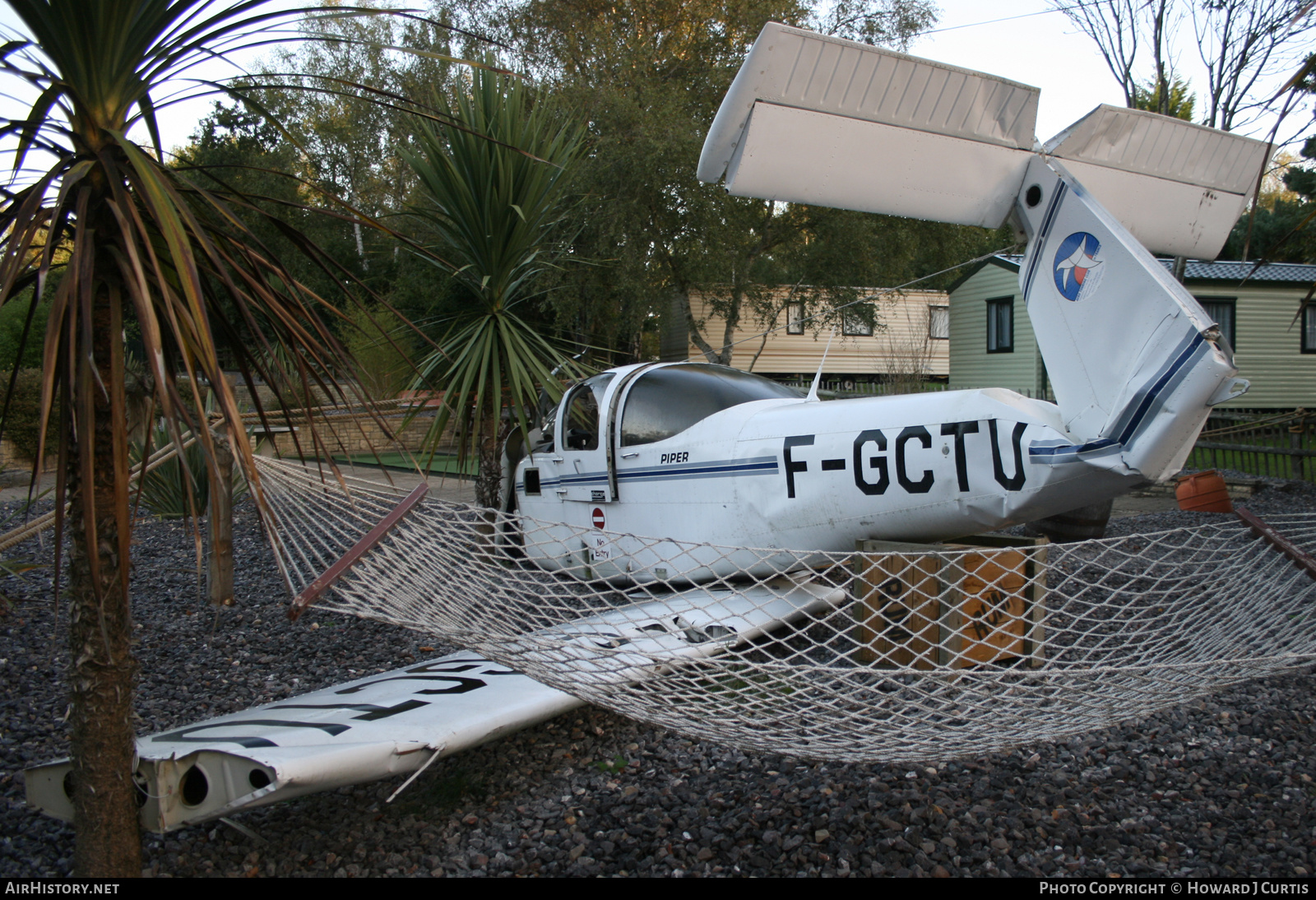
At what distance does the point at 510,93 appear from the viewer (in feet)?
17.8

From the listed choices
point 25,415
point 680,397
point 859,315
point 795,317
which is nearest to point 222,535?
point 680,397

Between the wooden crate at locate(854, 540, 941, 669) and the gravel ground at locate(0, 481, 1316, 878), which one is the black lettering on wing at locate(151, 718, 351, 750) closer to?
the gravel ground at locate(0, 481, 1316, 878)

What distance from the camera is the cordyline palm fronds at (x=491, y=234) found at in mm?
5309

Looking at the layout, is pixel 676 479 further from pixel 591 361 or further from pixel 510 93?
pixel 510 93

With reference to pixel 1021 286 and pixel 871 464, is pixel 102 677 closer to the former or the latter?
pixel 871 464

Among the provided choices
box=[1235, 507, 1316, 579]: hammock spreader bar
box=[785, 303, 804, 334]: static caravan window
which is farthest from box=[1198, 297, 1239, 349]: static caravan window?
box=[1235, 507, 1316, 579]: hammock spreader bar

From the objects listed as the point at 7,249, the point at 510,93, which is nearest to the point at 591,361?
the point at 510,93

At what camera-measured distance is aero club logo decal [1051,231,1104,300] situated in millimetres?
3006

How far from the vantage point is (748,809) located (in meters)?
2.61

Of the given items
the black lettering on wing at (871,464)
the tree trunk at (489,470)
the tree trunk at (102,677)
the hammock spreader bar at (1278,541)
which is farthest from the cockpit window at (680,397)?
the tree trunk at (102,677)

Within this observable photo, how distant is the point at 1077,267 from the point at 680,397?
2.25 m

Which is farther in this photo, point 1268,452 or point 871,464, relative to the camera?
point 1268,452

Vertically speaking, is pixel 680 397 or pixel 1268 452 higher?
pixel 680 397

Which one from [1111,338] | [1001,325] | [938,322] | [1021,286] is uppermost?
[938,322]
